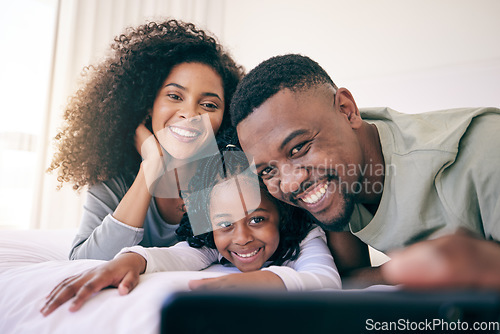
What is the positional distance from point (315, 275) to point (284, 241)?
0.24 m

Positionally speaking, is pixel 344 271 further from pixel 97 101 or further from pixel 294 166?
pixel 97 101

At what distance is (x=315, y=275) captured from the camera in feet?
2.20

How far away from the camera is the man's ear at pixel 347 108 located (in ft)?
2.62

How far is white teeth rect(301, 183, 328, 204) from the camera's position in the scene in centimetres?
74

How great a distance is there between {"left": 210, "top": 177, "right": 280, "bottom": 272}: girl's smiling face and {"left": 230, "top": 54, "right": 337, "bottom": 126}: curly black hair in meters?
0.17

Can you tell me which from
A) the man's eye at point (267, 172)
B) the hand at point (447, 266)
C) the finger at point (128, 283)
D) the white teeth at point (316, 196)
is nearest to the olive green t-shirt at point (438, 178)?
the white teeth at point (316, 196)

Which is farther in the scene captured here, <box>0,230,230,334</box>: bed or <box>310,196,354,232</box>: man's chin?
<box>310,196,354,232</box>: man's chin

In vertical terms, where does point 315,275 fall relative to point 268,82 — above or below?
below

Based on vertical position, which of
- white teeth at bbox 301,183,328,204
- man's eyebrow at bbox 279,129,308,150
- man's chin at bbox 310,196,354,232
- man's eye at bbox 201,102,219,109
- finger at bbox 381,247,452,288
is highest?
man's eye at bbox 201,102,219,109

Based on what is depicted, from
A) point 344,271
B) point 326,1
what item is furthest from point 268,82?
point 326,1

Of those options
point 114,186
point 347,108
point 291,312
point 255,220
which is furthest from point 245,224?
point 291,312

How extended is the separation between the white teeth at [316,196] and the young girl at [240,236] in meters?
0.13

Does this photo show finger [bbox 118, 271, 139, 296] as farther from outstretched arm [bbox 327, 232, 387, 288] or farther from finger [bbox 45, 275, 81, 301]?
outstretched arm [bbox 327, 232, 387, 288]

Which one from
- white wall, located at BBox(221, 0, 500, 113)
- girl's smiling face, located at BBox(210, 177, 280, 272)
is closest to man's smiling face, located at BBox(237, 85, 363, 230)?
girl's smiling face, located at BBox(210, 177, 280, 272)
